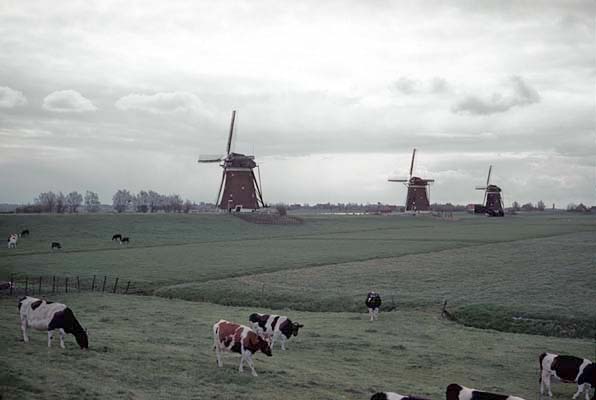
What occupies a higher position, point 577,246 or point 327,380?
point 577,246

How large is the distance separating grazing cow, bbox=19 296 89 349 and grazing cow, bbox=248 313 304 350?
6.64 m

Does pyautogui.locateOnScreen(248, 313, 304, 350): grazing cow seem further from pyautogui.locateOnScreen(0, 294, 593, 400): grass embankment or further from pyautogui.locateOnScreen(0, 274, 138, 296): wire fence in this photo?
pyautogui.locateOnScreen(0, 274, 138, 296): wire fence

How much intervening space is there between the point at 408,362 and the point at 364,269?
26082 millimetres

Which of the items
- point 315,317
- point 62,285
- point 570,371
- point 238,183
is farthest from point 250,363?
point 238,183

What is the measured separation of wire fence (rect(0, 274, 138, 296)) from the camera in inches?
1453

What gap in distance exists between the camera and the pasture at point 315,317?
690 inches

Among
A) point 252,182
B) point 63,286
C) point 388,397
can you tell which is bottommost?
point 63,286

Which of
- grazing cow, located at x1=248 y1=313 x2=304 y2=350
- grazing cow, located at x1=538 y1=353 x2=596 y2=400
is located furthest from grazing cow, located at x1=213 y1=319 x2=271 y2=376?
grazing cow, located at x1=538 y1=353 x2=596 y2=400

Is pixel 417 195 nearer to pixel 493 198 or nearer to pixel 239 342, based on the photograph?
pixel 493 198

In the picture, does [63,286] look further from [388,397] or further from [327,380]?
[388,397]

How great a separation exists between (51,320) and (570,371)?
17.0 meters

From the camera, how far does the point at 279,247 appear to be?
2712 inches

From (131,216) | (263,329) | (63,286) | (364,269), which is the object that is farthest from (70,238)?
(263,329)

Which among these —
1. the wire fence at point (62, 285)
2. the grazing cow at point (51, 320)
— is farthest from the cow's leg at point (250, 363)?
the wire fence at point (62, 285)
